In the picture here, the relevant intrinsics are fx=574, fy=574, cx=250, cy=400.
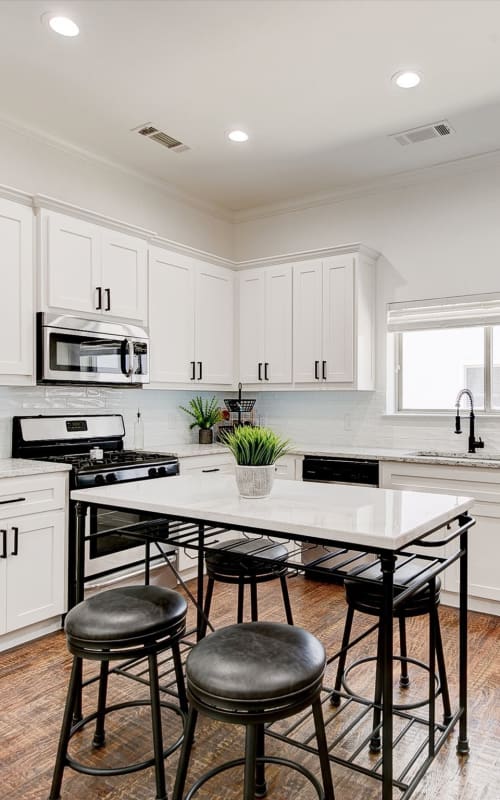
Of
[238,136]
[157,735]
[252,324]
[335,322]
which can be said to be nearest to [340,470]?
[335,322]

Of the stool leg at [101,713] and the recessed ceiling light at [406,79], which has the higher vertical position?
the recessed ceiling light at [406,79]

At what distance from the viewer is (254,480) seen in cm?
210

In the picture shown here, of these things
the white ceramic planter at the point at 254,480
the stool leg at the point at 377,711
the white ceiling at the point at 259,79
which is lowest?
the stool leg at the point at 377,711

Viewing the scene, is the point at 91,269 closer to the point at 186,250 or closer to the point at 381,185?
the point at 186,250

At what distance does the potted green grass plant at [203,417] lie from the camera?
15.8ft

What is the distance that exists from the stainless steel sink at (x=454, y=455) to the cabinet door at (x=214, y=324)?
5.55 feet

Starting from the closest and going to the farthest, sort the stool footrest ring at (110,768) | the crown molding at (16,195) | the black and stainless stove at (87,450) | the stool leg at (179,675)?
the stool footrest ring at (110,768) → the stool leg at (179,675) → the crown molding at (16,195) → the black and stainless stove at (87,450)

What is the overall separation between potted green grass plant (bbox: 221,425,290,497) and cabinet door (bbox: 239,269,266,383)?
269 cm

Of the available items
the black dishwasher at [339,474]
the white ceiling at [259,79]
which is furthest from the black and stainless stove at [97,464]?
the white ceiling at [259,79]

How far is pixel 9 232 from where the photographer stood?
3.26m

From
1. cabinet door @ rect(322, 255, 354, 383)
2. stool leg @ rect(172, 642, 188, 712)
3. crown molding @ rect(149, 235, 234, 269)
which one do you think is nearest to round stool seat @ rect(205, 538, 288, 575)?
stool leg @ rect(172, 642, 188, 712)

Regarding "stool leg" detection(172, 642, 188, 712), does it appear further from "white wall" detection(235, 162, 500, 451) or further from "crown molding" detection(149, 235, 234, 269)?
"crown molding" detection(149, 235, 234, 269)

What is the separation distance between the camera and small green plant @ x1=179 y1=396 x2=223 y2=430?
15.9 feet

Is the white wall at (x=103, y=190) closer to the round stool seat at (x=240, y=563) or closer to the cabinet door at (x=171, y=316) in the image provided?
the cabinet door at (x=171, y=316)
